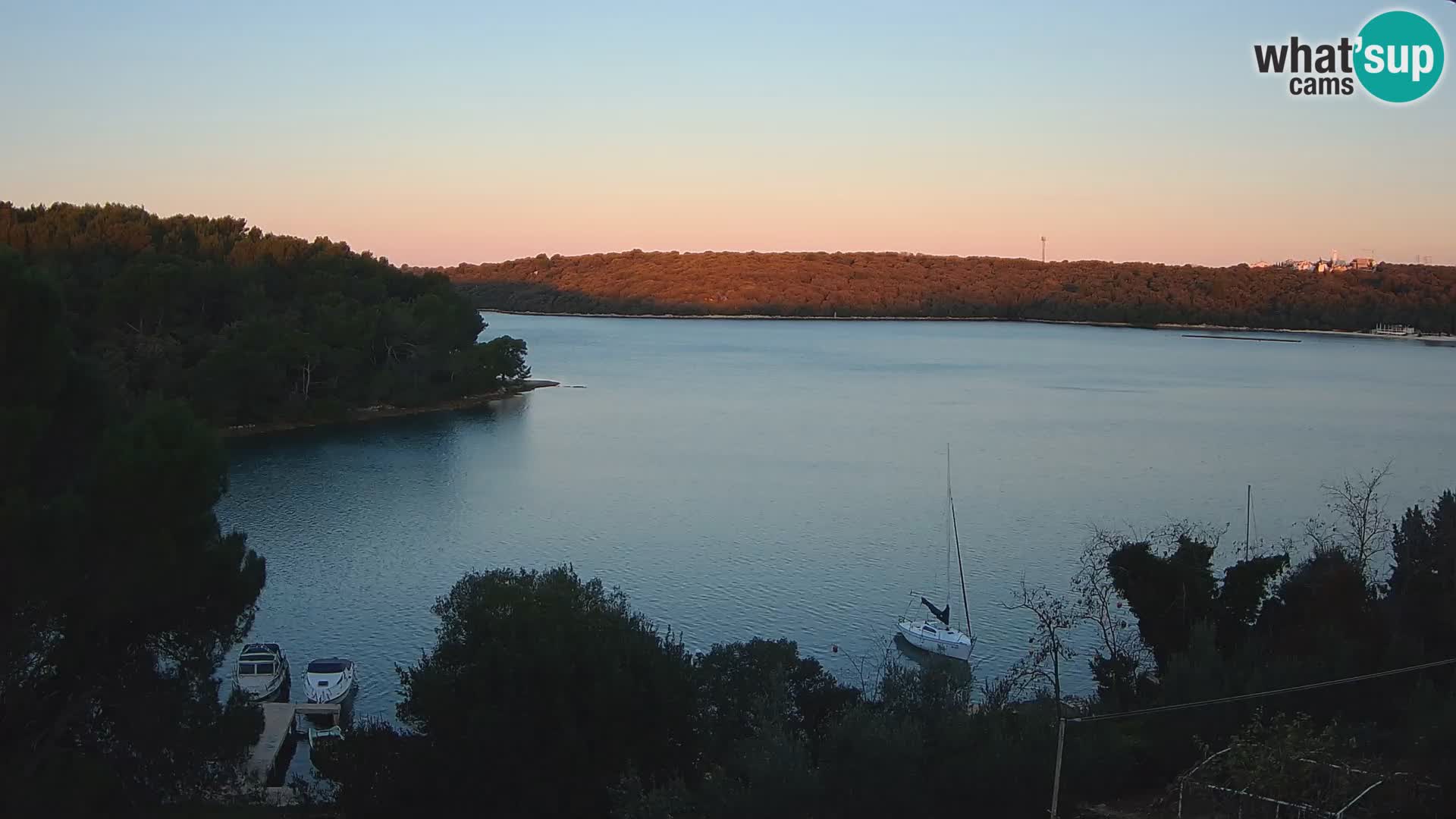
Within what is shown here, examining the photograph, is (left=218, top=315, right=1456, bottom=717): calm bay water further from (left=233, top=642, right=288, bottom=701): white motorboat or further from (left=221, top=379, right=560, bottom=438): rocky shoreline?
(left=221, top=379, right=560, bottom=438): rocky shoreline

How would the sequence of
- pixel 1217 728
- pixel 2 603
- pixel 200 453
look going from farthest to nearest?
pixel 1217 728 < pixel 200 453 < pixel 2 603

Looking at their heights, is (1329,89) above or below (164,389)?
above

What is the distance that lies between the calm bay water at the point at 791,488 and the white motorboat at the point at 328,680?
Result: 326 mm

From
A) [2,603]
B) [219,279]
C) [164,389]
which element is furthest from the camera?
[219,279]

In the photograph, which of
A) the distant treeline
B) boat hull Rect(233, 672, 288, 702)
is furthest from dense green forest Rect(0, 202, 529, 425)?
the distant treeline

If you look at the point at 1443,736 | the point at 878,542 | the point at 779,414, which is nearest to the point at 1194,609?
the point at 1443,736

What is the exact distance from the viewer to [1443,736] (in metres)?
7.07

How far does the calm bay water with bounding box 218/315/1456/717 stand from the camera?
15594 mm

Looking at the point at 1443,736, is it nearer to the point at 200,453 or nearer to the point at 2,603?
the point at 200,453

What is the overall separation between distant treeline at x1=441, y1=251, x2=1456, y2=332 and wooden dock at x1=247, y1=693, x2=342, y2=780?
76.3 metres

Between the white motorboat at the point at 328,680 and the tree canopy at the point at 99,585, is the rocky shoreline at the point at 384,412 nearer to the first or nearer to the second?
the white motorboat at the point at 328,680

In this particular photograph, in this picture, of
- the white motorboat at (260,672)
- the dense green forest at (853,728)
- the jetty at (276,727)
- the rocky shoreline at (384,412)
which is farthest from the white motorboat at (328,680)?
the rocky shoreline at (384,412)

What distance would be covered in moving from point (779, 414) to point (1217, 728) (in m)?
Result: 28.4

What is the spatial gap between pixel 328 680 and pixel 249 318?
23.7m
